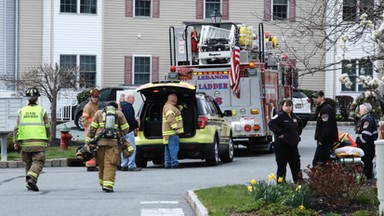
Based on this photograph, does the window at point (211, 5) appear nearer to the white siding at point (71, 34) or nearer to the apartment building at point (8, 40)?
the white siding at point (71, 34)

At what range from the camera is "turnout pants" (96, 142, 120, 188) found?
16.0 meters

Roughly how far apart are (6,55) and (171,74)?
52.6 ft

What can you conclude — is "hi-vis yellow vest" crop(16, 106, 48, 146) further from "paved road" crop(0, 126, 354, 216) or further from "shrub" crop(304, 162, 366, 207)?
"shrub" crop(304, 162, 366, 207)

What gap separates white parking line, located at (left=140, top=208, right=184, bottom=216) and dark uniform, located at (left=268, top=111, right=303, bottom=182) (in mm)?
2506

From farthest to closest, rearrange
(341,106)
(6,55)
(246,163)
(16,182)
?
(341,106) → (6,55) → (246,163) → (16,182)

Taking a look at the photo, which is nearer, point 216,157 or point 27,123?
point 27,123

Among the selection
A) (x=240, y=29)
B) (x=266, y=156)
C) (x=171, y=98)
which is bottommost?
(x=266, y=156)

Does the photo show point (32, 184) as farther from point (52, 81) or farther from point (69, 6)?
point (69, 6)

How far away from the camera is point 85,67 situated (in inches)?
1604

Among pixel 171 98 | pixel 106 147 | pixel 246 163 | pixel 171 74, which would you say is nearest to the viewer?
pixel 106 147

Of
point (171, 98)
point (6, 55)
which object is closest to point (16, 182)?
point (171, 98)

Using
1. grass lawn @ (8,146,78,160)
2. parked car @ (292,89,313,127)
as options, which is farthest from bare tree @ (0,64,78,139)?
parked car @ (292,89,313,127)

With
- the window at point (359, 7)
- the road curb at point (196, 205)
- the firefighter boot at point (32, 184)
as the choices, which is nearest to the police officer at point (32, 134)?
the firefighter boot at point (32, 184)

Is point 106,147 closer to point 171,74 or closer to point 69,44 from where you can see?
point 171,74
